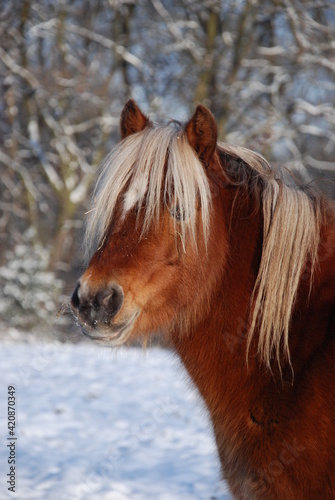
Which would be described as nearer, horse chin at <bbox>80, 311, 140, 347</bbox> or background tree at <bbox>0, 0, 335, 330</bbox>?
horse chin at <bbox>80, 311, 140, 347</bbox>

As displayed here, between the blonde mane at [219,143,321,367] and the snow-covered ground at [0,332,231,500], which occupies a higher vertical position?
the blonde mane at [219,143,321,367]

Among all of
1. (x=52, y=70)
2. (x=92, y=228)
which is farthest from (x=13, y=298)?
(x=92, y=228)

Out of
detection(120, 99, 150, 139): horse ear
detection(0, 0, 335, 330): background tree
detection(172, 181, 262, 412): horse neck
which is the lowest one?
detection(0, 0, 335, 330): background tree

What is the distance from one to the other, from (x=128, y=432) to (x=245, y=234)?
13.0 ft

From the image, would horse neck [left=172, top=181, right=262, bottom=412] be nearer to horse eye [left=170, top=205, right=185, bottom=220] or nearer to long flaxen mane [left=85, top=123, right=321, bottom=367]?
long flaxen mane [left=85, top=123, right=321, bottom=367]

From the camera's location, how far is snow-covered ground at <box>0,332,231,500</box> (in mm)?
4570

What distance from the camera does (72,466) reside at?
197 inches

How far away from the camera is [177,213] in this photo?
2.55 meters

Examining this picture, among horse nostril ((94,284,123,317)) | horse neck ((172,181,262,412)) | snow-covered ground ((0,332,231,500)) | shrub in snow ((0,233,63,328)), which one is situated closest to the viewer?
horse nostril ((94,284,123,317))

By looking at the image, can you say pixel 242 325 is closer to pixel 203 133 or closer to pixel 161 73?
pixel 203 133

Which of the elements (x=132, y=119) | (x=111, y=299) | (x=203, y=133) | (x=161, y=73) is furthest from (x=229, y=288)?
(x=161, y=73)

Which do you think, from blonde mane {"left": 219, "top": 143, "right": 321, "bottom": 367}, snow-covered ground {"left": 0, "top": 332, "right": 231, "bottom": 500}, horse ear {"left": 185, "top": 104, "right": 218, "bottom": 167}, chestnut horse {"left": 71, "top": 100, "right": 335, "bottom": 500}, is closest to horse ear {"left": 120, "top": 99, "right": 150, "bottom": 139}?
chestnut horse {"left": 71, "top": 100, "right": 335, "bottom": 500}

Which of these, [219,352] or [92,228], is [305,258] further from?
[92,228]

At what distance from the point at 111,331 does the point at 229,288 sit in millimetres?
647
